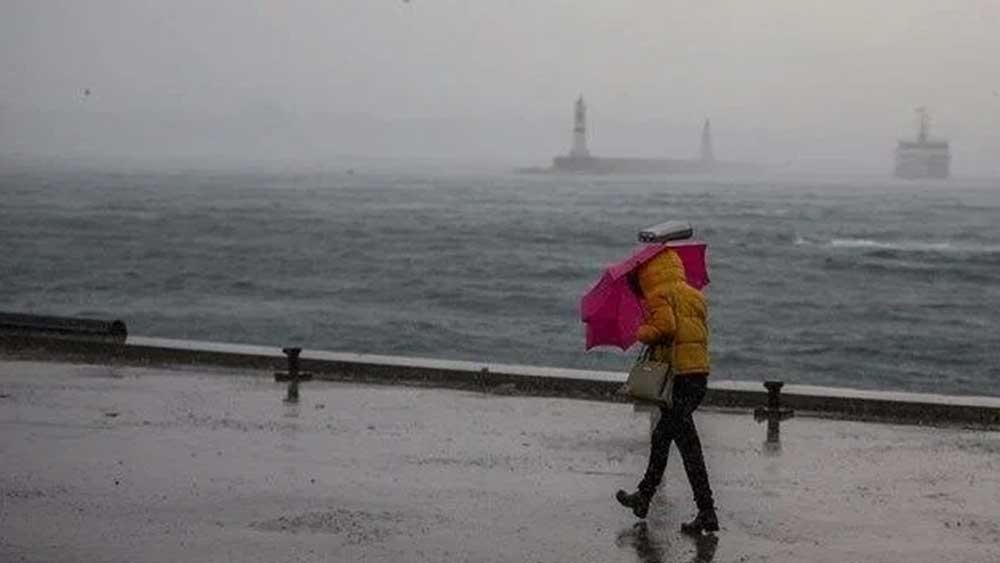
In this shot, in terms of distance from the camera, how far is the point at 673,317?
347 inches

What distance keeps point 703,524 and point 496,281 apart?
2219 inches

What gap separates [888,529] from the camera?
9.24 metres

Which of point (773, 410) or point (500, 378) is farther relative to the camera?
point (500, 378)

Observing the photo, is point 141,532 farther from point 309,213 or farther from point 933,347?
point 309,213

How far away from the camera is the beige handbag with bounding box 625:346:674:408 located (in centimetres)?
884

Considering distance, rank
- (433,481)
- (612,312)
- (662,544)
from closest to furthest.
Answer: (662,544), (612,312), (433,481)

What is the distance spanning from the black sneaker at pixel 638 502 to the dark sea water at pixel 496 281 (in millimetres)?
27957

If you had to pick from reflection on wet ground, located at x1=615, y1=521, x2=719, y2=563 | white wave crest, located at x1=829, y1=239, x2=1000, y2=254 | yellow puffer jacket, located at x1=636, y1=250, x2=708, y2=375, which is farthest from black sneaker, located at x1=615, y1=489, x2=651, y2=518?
white wave crest, located at x1=829, y1=239, x2=1000, y2=254

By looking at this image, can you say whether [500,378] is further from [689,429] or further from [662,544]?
[662,544]

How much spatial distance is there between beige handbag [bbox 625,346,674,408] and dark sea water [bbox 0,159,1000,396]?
28.3 metres

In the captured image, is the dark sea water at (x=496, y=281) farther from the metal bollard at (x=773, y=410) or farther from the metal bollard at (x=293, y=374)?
the metal bollard at (x=773, y=410)

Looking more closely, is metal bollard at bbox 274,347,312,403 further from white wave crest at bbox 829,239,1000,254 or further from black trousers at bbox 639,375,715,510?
white wave crest at bbox 829,239,1000,254

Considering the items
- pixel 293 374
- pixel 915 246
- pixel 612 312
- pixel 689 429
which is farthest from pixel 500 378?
pixel 915 246

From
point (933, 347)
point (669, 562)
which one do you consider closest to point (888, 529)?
point (669, 562)
